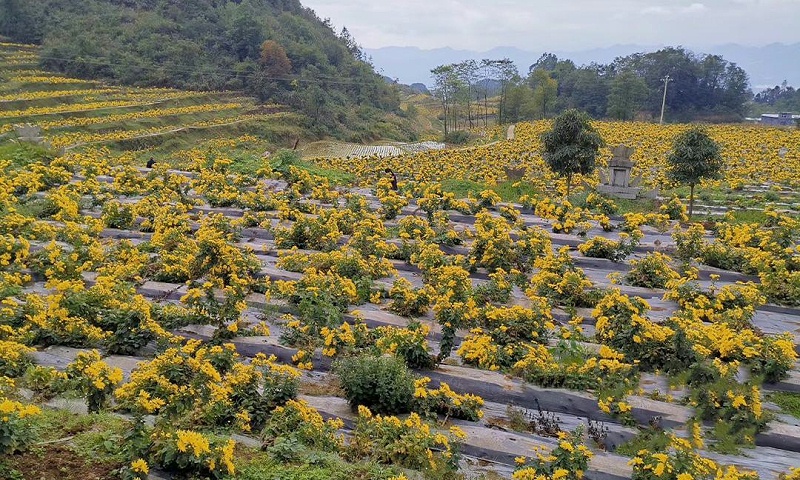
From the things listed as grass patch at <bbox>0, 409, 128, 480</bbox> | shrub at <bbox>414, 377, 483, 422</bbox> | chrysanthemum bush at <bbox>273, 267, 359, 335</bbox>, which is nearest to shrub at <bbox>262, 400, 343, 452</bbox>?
shrub at <bbox>414, 377, 483, 422</bbox>

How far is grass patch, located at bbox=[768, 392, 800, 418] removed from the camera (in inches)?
207

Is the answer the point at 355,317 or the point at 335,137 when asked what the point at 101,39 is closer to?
the point at 335,137

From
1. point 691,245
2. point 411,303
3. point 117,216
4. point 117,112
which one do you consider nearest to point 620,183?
point 691,245

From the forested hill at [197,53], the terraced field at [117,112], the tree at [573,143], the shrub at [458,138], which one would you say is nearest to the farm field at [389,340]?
the tree at [573,143]

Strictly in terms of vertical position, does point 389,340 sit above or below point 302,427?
above

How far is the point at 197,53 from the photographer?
55.9 m

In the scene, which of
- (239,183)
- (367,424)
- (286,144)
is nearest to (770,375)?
(367,424)

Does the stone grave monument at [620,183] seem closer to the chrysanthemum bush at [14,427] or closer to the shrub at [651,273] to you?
the shrub at [651,273]

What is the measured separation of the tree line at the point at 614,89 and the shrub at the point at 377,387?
57260 millimetres

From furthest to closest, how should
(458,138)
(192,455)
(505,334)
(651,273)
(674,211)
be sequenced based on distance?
(458,138)
(674,211)
(651,273)
(505,334)
(192,455)

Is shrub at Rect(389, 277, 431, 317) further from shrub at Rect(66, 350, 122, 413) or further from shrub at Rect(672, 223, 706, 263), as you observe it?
shrub at Rect(672, 223, 706, 263)

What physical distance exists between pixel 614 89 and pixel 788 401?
57.8m

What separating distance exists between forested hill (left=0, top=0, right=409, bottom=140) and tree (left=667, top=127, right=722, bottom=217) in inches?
1554

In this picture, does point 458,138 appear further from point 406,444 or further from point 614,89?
point 406,444
